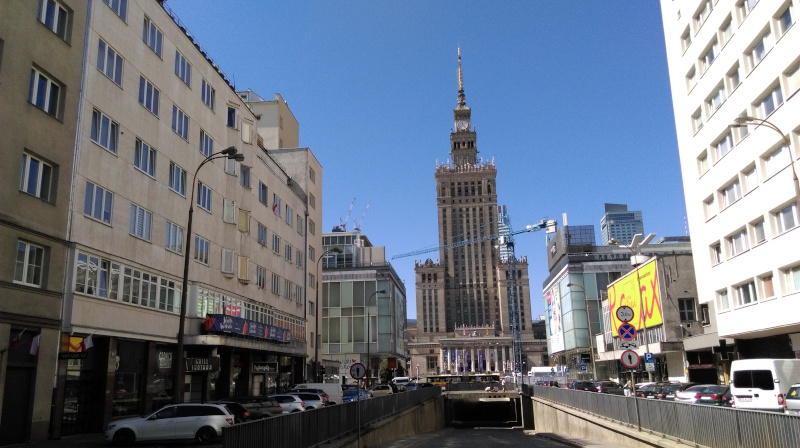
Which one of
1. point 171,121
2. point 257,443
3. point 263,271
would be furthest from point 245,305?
point 257,443

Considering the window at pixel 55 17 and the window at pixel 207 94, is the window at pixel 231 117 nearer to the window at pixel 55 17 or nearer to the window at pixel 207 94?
the window at pixel 207 94

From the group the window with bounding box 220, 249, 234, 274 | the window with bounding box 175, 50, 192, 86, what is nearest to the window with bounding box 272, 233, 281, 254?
the window with bounding box 220, 249, 234, 274

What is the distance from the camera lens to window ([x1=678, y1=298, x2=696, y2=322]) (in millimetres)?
55566

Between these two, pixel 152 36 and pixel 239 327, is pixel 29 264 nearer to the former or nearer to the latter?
pixel 152 36

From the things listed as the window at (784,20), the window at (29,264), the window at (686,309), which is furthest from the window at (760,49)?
the window at (29,264)

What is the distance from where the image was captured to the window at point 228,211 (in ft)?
124

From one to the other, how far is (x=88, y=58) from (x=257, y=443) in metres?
18.4

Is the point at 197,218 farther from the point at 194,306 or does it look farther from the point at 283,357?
the point at 283,357

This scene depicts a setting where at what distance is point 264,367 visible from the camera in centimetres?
4375

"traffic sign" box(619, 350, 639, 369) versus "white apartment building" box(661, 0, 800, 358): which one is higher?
"white apartment building" box(661, 0, 800, 358)

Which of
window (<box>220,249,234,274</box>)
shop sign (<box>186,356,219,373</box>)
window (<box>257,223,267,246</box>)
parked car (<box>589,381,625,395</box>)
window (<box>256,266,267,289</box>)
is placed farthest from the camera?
parked car (<box>589,381,625,395</box>)

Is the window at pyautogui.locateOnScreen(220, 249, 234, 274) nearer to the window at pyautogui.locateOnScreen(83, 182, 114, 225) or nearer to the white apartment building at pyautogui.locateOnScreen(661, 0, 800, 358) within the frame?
the window at pyautogui.locateOnScreen(83, 182, 114, 225)

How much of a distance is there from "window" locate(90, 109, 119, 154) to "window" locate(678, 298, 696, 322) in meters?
48.4

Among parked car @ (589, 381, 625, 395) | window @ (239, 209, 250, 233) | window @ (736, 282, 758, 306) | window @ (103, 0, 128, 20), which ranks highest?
window @ (103, 0, 128, 20)
